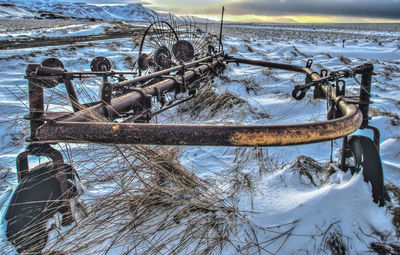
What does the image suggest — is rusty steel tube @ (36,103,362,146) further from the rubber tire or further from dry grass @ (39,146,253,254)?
the rubber tire

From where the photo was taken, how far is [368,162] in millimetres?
1495

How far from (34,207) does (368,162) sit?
74.7 inches

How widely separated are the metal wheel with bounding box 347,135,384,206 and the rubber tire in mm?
1692

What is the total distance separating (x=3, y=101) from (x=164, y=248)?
359cm

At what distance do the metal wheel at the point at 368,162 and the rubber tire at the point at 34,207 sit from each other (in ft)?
5.55

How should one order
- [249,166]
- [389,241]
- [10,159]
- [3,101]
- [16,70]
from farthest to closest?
[16,70] → [3,101] → [10,159] → [249,166] → [389,241]

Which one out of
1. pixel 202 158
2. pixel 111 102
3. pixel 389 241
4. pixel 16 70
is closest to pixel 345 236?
pixel 389 241

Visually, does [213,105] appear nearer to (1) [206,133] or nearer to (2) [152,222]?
(2) [152,222]

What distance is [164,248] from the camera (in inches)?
50.9

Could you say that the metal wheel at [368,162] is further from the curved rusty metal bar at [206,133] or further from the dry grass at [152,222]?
the dry grass at [152,222]

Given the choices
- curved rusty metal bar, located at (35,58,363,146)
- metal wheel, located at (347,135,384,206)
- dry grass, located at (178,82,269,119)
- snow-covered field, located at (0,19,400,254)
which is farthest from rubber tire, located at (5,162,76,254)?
dry grass, located at (178,82,269,119)

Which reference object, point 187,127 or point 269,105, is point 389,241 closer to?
point 187,127

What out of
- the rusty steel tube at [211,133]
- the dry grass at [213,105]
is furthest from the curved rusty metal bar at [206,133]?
the dry grass at [213,105]

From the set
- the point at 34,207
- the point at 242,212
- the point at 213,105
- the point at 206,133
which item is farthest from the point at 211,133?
the point at 213,105
